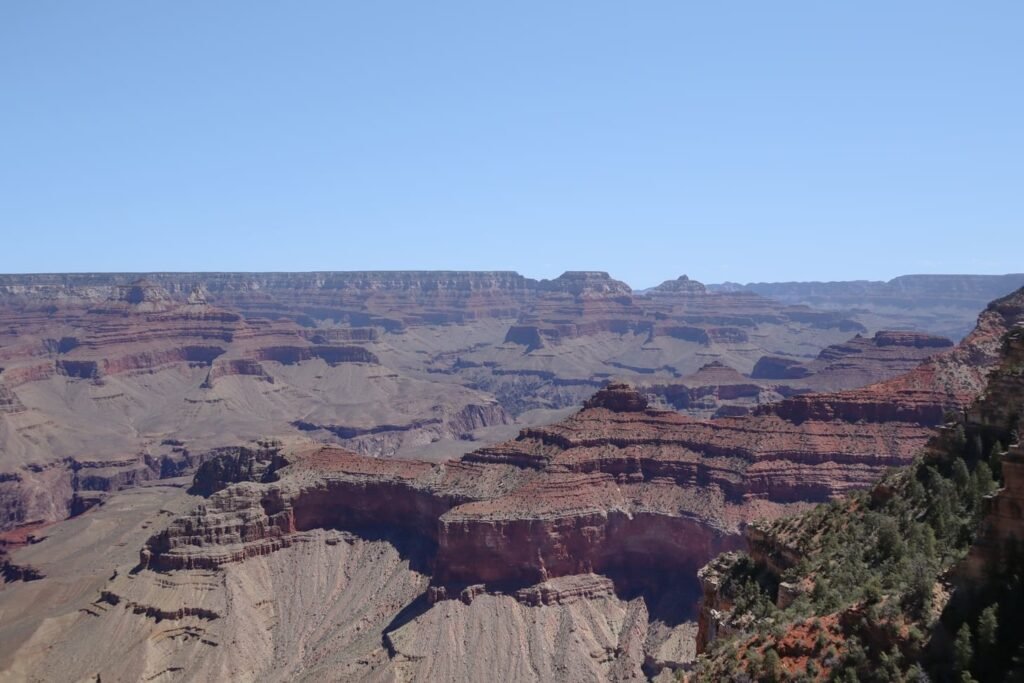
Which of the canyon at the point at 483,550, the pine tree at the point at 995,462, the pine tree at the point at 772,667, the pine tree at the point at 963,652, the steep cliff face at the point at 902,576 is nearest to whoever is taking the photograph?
the pine tree at the point at 963,652

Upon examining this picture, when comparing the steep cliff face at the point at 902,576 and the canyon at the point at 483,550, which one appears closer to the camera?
the steep cliff face at the point at 902,576

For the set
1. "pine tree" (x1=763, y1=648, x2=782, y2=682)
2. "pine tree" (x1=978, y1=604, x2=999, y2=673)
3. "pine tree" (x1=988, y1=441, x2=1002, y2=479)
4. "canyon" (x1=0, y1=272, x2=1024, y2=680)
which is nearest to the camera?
"pine tree" (x1=978, y1=604, x2=999, y2=673)

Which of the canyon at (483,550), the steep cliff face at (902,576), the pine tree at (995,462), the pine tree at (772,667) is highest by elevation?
the pine tree at (995,462)

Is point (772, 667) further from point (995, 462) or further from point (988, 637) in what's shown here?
point (995, 462)

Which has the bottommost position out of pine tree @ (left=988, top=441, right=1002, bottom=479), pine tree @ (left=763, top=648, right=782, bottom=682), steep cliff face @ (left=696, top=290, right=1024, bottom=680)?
pine tree @ (left=763, top=648, right=782, bottom=682)

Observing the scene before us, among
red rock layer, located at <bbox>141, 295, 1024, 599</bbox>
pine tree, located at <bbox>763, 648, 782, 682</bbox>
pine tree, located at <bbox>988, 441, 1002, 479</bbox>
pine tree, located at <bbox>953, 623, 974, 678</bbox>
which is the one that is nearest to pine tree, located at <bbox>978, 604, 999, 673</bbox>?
pine tree, located at <bbox>953, 623, 974, 678</bbox>

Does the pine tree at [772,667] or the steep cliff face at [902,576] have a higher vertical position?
the steep cliff face at [902,576]

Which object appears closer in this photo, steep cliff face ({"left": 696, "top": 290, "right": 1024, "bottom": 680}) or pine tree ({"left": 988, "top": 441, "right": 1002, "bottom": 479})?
steep cliff face ({"left": 696, "top": 290, "right": 1024, "bottom": 680})

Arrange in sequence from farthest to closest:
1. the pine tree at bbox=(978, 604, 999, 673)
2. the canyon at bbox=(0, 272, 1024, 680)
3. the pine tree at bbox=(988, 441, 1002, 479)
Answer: the canyon at bbox=(0, 272, 1024, 680)
the pine tree at bbox=(988, 441, 1002, 479)
the pine tree at bbox=(978, 604, 999, 673)

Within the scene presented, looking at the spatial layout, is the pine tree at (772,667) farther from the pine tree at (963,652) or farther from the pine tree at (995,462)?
the pine tree at (995,462)

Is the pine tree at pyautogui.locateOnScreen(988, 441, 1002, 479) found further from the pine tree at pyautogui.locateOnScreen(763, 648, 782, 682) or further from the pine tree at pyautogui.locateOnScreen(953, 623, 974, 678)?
the pine tree at pyautogui.locateOnScreen(953, 623, 974, 678)

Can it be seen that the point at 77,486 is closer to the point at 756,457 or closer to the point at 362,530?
the point at 362,530

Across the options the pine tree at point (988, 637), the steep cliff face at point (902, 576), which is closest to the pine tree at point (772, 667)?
the steep cliff face at point (902, 576)

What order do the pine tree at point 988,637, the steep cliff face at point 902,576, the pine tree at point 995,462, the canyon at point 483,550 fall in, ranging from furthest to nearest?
the canyon at point 483,550 → the pine tree at point 995,462 → the steep cliff face at point 902,576 → the pine tree at point 988,637
